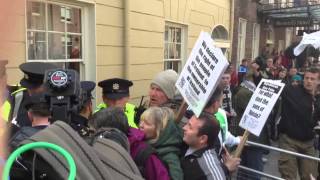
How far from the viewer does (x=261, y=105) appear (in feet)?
11.1

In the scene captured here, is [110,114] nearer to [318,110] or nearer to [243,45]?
[318,110]

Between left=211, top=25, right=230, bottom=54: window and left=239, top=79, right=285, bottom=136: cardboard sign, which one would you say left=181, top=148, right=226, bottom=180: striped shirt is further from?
left=211, top=25, right=230, bottom=54: window

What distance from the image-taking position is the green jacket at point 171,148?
244 cm

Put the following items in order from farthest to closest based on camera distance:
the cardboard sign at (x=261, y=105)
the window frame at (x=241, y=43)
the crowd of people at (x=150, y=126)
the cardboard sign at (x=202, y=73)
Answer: the window frame at (x=241, y=43), the cardboard sign at (x=261, y=105), the cardboard sign at (x=202, y=73), the crowd of people at (x=150, y=126)

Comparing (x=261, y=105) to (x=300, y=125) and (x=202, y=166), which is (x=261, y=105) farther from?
(x=300, y=125)

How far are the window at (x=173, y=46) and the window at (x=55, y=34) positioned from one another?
3.16 m

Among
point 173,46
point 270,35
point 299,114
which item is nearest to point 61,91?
point 299,114

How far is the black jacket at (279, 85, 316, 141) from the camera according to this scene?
15.7ft

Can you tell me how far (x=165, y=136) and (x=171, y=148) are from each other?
8 cm

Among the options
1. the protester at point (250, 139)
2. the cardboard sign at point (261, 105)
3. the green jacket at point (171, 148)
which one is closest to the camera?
the green jacket at point (171, 148)

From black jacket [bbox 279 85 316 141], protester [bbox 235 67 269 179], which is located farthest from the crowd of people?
black jacket [bbox 279 85 316 141]

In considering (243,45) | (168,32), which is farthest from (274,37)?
(168,32)

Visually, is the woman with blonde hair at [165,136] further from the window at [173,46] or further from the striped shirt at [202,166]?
the window at [173,46]

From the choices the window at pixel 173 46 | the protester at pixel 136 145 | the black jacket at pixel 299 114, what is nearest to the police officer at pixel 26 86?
the protester at pixel 136 145
